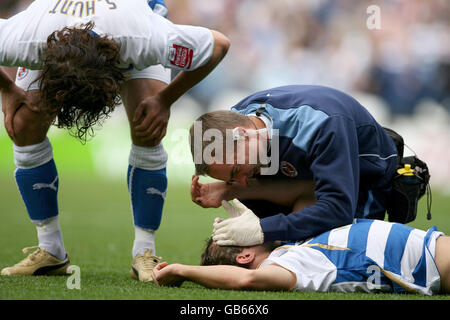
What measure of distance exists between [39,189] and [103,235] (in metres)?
1.91

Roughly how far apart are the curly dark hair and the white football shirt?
0.07 m

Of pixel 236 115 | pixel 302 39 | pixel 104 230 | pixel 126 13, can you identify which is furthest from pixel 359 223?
pixel 302 39

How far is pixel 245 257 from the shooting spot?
261 cm

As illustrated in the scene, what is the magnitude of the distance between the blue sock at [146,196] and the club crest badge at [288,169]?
0.69 metres

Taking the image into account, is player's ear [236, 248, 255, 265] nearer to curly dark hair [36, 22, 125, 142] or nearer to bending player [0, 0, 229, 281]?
bending player [0, 0, 229, 281]

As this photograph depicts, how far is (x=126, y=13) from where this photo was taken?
2.69m

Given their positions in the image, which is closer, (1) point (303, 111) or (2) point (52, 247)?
(1) point (303, 111)

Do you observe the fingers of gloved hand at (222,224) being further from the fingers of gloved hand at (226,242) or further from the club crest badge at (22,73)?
the club crest badge at (22,73)

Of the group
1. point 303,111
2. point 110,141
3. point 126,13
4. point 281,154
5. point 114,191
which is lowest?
point 114,191

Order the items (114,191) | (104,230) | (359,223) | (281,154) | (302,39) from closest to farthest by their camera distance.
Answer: (359,223), (281,154), (104,230), (114,191), (302,39)

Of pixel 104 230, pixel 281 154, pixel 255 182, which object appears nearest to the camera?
pixel 281 154

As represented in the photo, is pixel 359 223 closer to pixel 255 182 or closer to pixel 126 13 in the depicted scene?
pixel 255 182

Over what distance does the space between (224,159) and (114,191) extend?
6.16m

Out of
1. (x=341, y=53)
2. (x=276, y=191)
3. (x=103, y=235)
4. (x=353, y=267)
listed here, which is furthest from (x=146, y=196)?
(x=341, y=53)
